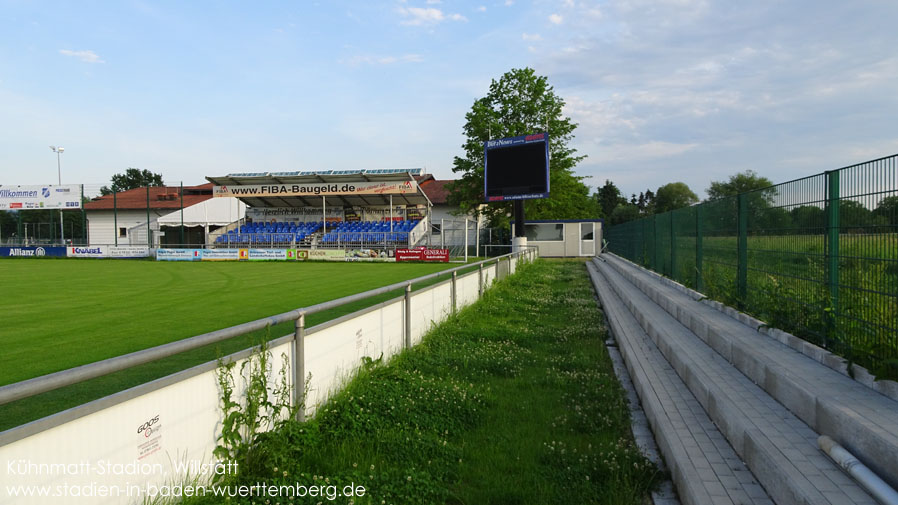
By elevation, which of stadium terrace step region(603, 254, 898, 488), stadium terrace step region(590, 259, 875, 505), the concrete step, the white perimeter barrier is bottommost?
the concrete step

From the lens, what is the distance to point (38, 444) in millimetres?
2123

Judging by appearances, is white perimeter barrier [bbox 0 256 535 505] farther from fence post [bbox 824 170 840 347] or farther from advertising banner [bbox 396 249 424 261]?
advertising banner [bbox 396 249 424 261]

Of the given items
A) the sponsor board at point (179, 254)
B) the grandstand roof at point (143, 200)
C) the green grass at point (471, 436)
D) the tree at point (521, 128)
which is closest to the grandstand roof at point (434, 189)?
the tree at point (521, 128)

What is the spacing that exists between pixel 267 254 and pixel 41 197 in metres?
23.0

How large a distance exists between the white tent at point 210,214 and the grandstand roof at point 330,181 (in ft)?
6.28

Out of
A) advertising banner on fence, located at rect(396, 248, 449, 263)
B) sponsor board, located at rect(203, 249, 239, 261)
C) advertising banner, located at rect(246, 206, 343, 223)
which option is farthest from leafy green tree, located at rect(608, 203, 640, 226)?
sponsor board, located at rect(203, 249, 239, 261)

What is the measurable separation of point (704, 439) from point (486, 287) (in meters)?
9.40

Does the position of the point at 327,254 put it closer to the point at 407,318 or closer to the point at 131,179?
the point at 407,318

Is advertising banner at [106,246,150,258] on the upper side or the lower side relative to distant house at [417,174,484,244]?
lower

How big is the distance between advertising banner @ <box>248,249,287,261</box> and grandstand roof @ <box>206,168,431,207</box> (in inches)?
Answer: 334

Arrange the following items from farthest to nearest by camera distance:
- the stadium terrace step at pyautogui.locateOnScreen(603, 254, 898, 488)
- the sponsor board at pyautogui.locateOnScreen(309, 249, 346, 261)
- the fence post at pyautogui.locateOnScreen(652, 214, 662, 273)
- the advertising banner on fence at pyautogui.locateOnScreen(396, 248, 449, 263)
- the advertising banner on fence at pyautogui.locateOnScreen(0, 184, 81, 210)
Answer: the advertising banner on fence at pyautogui.locateOnScreen(0, 184, 81, 210) → the sponsor board at pyautogui.locateOnScreen(309, 249, 346, 261) → the advertising banner on fence at pyautogui.locateOnScreen(396, 248, 449, 263) → the fence post at pyautogui.locateOnScreen(652, 214, 662, 273) → the stadium terrace step at pyautogui.locateOnScreen(603, 254, 898, 488)

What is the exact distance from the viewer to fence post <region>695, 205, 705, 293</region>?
9.41 m

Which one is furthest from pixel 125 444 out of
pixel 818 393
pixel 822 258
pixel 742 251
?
pixel 742 251

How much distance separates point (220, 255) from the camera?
37781 millimetres
